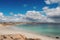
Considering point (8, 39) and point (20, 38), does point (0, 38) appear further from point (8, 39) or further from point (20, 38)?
point (20, 38)

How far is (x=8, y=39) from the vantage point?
49.8 feet

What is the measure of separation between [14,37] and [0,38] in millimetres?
1396

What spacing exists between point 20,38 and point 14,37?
62 cm

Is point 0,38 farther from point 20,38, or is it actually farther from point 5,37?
point 20,38

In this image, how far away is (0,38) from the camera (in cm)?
1521

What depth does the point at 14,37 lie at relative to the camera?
15383 millimetres

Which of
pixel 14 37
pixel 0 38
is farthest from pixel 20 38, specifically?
pixel 0 38

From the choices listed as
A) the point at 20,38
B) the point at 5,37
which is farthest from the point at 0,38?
the point at 20,38

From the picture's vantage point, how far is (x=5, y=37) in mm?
15352

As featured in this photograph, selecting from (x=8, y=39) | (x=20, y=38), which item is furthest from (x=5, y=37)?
(x=20, y=38)

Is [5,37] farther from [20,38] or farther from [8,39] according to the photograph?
[20,38]

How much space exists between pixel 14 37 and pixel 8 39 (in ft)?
2.09

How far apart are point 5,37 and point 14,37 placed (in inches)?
35.7
